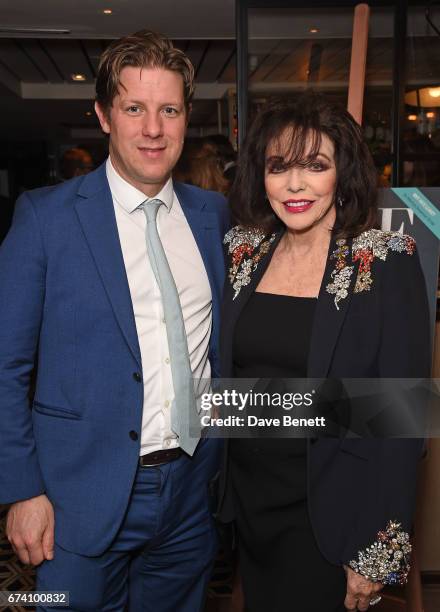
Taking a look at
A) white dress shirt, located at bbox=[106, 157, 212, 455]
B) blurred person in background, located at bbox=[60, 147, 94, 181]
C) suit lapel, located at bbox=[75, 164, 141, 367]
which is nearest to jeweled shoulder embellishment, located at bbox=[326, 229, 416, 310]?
white dress shirt, located at bbox=[106, 157, 212, 455]

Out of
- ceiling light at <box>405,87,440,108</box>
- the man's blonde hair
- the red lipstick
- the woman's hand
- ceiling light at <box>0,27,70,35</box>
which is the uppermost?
ceiling light at <box>0,27,70,35</box>

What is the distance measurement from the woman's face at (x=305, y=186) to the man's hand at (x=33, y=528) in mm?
912

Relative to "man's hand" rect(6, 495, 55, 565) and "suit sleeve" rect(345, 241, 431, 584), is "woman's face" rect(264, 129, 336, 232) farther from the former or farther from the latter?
"man's hand" rect(6, 495, 55, 565)

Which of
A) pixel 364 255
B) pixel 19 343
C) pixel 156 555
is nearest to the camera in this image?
pixel 19 343

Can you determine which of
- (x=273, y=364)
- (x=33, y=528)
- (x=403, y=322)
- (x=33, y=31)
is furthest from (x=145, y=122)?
(x=33, y=31)

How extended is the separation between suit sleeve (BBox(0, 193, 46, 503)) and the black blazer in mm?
647

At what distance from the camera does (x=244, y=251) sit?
1813 mm

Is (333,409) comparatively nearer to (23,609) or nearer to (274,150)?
(274,150)

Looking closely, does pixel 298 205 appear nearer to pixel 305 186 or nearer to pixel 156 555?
pixel 305 186

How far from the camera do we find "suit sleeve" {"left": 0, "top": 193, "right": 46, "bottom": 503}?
146 centimetres

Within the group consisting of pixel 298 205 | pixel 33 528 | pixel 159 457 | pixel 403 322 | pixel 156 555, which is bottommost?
pixel 156 555

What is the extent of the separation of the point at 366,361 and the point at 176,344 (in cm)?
45

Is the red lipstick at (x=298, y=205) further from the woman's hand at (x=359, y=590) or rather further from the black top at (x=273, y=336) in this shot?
the woman's hand at (x=359, y=590)

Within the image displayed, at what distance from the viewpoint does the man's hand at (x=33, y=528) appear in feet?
4.99
